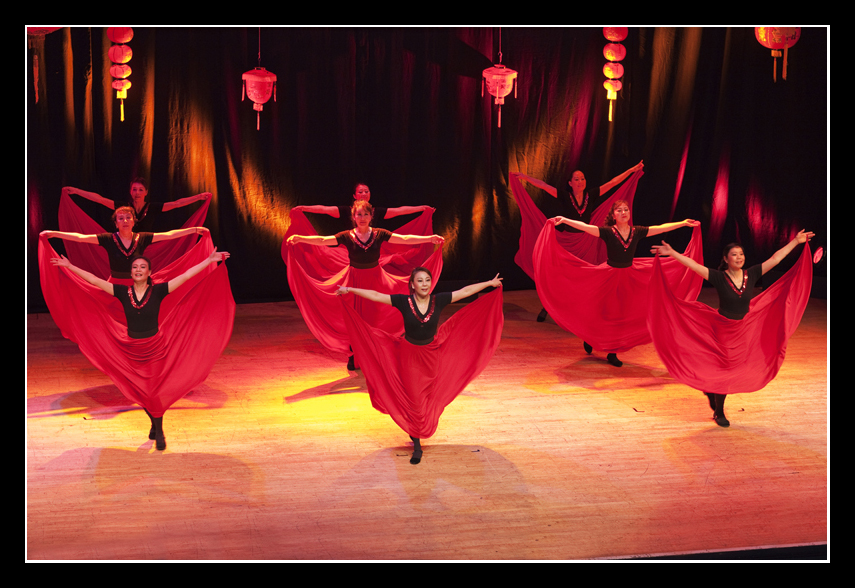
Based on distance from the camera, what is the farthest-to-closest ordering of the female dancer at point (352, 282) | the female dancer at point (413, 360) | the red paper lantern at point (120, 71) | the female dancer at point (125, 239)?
the red paper lantern at point (120, 71)
the female dancer at point (352, 282)
the female dancer at point (125, 239)
the female dancer at point (413, 360)

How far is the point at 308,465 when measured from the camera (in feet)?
13.3

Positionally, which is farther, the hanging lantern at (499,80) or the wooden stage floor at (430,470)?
the hanging lantern at (499,80)

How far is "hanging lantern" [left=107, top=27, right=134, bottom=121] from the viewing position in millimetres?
6293

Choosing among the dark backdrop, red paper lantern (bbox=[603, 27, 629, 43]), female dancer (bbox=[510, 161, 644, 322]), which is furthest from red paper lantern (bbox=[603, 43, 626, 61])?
female dancer (bbox=[510, 161, 644, 322])

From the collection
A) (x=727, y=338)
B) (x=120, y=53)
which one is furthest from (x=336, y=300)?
(x=120, y=53)

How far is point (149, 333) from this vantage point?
4.29m

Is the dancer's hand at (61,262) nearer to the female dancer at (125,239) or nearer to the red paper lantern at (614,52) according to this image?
the female dancer at (125,239)

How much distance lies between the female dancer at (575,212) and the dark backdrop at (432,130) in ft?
3.00

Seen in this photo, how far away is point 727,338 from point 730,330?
0.05 metres

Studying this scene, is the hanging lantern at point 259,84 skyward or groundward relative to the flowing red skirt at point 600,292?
skyward

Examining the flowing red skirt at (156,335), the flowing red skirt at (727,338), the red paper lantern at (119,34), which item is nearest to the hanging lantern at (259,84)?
the red paper lantern at (119,34)

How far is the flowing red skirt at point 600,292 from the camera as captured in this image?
5508mm

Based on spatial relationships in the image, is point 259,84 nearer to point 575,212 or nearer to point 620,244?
point 575,212

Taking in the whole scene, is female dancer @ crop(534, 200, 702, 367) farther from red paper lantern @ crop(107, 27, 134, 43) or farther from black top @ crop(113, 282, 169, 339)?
red paper lantern @ crop(107, 27, 134, 43)
